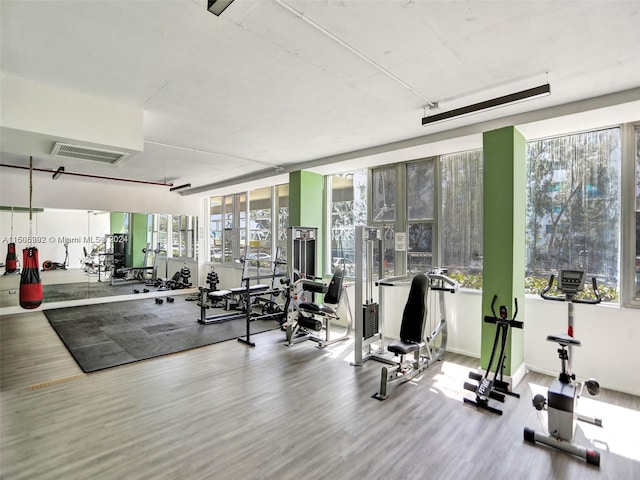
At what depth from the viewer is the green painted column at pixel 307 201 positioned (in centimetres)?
575

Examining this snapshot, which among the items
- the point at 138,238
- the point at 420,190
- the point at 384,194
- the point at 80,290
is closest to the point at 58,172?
the point at 138,238

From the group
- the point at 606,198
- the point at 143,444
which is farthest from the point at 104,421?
the point at 606,198

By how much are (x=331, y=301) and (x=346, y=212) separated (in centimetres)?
182

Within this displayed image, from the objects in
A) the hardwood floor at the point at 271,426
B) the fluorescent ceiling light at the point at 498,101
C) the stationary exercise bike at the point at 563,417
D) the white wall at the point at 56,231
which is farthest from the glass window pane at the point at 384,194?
the white wall at the point at 56,231

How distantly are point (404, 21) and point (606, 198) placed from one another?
3.08 metres

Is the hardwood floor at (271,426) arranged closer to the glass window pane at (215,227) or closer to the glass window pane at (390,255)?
the glass window pane at (390,255)

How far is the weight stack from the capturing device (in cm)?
405

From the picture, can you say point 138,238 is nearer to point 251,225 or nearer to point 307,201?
point 251,225

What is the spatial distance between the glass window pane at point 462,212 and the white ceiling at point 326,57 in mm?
824

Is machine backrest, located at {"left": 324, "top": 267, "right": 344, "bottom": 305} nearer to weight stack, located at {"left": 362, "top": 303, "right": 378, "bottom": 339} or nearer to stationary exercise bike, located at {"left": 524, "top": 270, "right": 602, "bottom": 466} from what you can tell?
weight stack, located at {"left": 362, "top": 303, "right": 378, "bottom": 339}

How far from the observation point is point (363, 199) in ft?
18.7

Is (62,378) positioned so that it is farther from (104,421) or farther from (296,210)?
(296,210)

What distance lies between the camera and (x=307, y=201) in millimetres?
5824

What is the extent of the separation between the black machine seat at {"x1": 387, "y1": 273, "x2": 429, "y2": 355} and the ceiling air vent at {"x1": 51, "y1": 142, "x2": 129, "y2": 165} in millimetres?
3387
